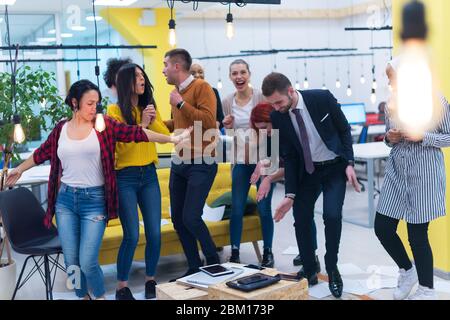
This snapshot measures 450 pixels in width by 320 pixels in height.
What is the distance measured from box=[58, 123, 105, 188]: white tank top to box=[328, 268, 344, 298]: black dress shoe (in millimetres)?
1736

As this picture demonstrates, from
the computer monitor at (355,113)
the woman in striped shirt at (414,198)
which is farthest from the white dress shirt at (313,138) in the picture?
the computer monitor at (355,113)

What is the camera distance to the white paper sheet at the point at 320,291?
429 centimetres

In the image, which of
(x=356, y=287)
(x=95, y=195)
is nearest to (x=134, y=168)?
(x=95, y=195)

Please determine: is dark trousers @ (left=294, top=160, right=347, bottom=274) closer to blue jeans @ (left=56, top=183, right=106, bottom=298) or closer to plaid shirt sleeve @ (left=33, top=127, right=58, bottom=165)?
blue jeans @ (left=56, top=183, right=106, bottom=298)

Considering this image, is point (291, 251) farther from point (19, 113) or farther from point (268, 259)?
point (19, 113)

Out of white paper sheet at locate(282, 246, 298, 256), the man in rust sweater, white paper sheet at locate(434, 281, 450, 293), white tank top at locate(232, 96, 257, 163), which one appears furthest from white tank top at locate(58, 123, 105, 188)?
white paper sheet at locate(434, 281, 450, 293)

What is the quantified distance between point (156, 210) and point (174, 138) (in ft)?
1.82

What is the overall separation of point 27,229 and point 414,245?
2.61 meters

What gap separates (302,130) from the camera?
4.10 m

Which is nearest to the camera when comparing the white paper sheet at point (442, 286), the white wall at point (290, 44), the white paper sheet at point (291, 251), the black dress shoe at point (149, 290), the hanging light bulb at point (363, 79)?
the white paper sheet at point (442, 286)

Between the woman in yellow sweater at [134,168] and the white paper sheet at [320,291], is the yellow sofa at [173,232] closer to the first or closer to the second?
the woman in yellow sweater at [134,168]

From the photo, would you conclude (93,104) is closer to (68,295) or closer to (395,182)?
(68,295)

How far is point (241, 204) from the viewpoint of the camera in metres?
4.95

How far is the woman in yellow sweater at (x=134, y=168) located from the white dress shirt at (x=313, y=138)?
941 mm
